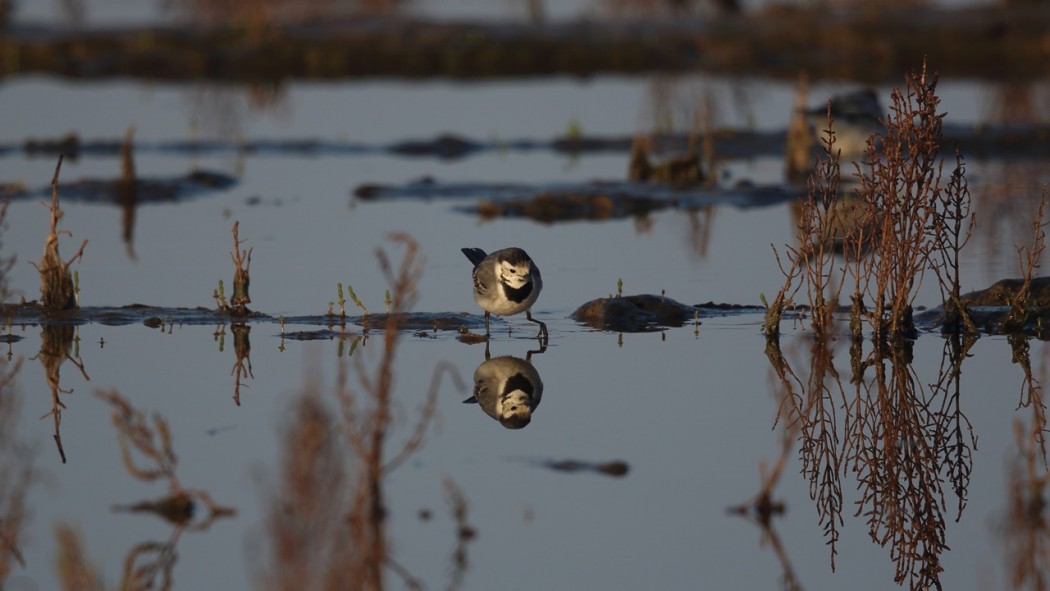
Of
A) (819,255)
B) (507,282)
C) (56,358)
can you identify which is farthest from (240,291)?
(819,255)

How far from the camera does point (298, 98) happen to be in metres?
27.5

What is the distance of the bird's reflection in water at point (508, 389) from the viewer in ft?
29.3

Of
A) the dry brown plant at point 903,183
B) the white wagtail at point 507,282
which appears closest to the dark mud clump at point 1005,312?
the dry brown plant at point 903,183

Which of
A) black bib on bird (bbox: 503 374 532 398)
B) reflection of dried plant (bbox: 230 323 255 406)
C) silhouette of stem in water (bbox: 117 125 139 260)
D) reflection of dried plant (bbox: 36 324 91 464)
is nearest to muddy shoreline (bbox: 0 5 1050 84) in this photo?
silhouette of stem in water (bbox: 117 125 139 260)

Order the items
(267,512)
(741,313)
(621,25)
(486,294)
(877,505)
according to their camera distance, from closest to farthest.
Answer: (267,512) < (877,505) < (486,294) < (741,313) < (621,25)

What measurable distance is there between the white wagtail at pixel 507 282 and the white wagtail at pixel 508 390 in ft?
1.11

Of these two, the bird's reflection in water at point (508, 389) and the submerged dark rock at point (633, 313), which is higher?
the submerged dark rock at point (633, 313)

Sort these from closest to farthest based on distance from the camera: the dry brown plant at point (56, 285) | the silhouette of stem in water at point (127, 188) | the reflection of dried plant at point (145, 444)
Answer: the reflection of dried plant at point (145, 444)
the dry brown plant at point (56, 285)
the silhouette of stem in water at point (127, 188)

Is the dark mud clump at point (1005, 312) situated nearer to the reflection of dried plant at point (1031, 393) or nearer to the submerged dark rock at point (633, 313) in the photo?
the reflection of dried plant at point (1031, 393)

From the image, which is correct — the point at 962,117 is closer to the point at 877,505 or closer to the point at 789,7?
the point at 789,7

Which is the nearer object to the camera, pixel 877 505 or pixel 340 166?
pixel 877 505

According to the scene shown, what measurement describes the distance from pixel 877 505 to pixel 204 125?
18410 mm

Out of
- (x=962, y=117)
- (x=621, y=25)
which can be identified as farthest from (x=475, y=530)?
(x=621, y=25)

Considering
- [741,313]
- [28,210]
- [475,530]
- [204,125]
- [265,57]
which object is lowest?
[475,530]
